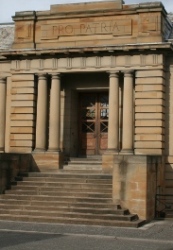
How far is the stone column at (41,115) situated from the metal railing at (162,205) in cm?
568

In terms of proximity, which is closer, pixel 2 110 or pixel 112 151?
pixel 112 151

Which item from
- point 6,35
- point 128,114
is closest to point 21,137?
point 128,114

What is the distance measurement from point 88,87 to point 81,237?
9.92 m

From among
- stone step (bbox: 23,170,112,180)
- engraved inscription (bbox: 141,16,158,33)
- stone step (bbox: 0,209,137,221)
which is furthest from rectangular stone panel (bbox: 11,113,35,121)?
engraved inscription (bbox: 141,16,158,33)

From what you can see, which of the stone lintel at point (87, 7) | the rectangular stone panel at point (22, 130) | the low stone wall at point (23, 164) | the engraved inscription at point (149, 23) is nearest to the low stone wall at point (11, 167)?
the low stone wall at point (23, 164)

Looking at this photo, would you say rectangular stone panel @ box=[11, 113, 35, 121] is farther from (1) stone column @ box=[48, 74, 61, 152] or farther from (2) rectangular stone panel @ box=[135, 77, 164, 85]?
(2) rectangular stone panel @ box=[135, 77, 164, 85]

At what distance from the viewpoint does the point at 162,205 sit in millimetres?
19391

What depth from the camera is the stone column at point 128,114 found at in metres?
20.7

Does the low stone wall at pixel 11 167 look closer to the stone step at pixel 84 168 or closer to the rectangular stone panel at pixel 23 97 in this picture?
the stone step at pixel 84 168

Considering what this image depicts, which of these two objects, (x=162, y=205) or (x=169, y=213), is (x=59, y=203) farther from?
(x=169, y=213)

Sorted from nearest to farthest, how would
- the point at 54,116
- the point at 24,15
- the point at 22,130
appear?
the point at 54,116
the point at 22,130
the point at 24,15

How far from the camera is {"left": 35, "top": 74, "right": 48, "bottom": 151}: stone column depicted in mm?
21812

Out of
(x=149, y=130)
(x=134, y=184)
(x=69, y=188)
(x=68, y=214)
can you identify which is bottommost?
(x=68, y=214)

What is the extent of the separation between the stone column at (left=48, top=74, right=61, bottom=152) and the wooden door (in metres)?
1.99
